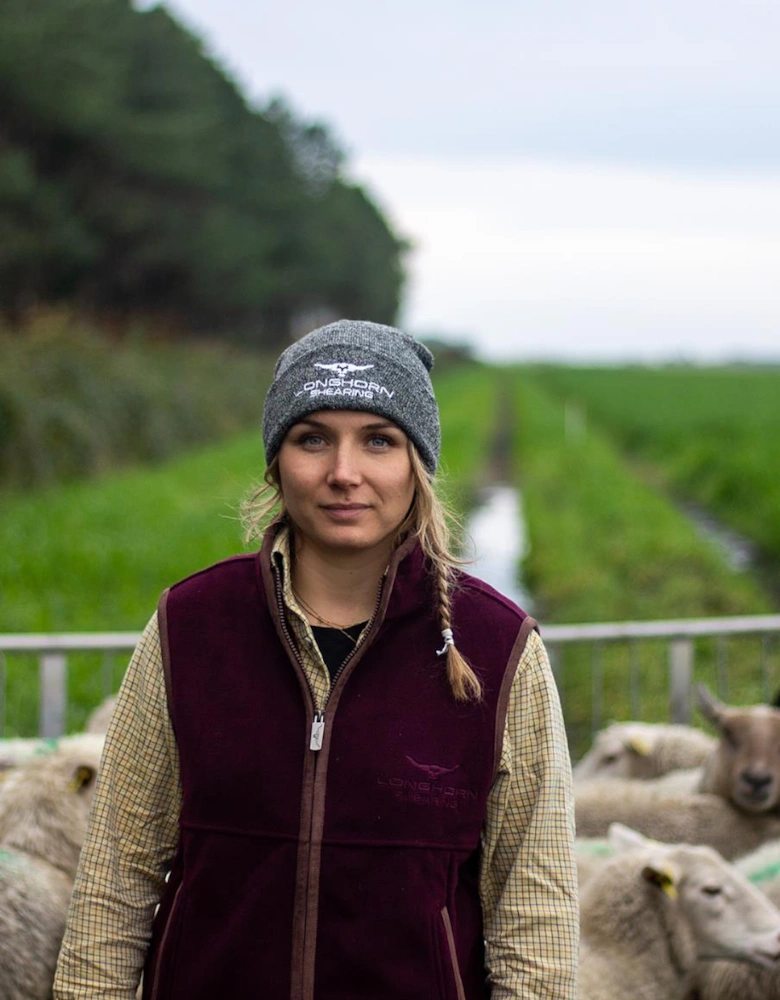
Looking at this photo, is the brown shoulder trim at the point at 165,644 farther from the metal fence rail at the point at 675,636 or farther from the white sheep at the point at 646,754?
the white sheep at the point at 646,754

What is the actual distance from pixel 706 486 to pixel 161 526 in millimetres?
12791

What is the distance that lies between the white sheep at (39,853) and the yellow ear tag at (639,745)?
2.42 metres

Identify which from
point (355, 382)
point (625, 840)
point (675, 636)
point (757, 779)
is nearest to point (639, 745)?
point (675, 636)

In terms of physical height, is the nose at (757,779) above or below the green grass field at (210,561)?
below

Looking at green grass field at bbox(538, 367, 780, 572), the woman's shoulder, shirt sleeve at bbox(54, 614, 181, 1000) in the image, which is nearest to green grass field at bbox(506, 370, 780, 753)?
green grass field at bbox(538, 367, 780, 572)

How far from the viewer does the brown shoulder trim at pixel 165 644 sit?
2469 millimetres

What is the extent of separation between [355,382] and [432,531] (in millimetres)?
348

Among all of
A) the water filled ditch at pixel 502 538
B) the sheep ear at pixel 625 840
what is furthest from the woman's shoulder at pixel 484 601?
the water filled ditch at pixel 502 538

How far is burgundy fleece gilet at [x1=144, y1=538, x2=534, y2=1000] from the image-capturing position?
7.62 ft

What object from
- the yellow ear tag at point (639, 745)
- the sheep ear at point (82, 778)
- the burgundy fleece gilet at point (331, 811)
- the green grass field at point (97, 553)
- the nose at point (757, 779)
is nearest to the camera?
the burgundy fleece gilet at point (331, 811)

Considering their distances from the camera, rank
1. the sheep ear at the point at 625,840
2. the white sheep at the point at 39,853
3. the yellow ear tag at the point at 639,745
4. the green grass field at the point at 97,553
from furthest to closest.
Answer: the green grass field at the point at 97,553 → the yellow ear tag at the point at 639,745 → the sheep ear at the point at 625,840 → the white sheep at the point at 39,853

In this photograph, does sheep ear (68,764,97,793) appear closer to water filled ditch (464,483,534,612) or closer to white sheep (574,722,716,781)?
white sheep (574,722,716,781)

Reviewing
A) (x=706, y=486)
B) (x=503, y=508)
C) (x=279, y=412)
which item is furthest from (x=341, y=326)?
(x=706, y=486)

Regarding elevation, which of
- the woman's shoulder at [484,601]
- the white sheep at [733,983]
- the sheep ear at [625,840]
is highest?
the woman's shoulder at [484,601]
